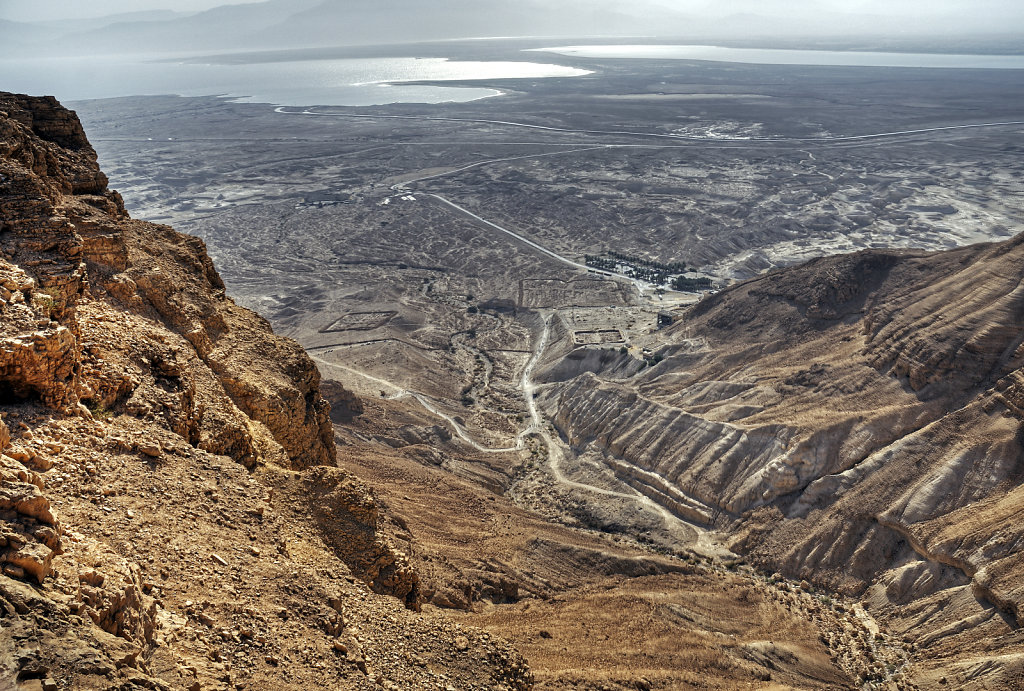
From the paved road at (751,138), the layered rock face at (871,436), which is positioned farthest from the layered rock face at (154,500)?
the paved road at (751,138)

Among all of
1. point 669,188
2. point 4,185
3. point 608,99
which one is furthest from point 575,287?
point 608,99

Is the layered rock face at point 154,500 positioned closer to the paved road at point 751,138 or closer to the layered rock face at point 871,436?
the layered rock face at point 871,436

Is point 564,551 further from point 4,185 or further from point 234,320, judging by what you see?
point 4,185

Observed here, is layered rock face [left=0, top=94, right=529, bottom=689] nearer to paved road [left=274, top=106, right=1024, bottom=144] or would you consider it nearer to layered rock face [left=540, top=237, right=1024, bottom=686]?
layered rock face [left=540, top=237, right=1024, bottom=686]

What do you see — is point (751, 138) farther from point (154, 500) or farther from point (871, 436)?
point (154, 500)

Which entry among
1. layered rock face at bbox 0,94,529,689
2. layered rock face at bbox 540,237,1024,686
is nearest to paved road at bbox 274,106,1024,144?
layered rock face at bbox 540,237,1024,686
